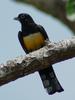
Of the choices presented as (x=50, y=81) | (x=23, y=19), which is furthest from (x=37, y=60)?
(x=23, y=19)

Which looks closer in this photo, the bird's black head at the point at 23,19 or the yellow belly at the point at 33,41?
the yellow belly at the point at 33,41

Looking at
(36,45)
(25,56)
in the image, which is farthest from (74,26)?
(36,45)

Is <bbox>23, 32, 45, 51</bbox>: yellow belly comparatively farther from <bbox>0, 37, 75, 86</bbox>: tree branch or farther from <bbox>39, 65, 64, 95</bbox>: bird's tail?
<bbox>0, 37, 75, 86</bbox>: tree branch

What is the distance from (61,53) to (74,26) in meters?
0.29

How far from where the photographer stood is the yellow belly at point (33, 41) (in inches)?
215

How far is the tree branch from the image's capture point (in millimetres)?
3043

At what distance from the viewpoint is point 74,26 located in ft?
10.3

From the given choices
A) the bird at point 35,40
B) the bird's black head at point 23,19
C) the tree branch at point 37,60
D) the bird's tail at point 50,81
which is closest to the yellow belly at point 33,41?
the bird at point 35,40

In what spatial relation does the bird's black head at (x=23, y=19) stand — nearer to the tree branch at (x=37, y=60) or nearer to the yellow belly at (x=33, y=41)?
the yellow belly at (x=33, y=41)

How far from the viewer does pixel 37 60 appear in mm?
3145

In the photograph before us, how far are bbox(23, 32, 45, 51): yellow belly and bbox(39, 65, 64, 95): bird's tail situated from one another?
0.76m

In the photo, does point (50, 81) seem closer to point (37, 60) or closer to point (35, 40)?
point (35, 40)

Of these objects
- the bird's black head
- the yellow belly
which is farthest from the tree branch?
the bird's black head

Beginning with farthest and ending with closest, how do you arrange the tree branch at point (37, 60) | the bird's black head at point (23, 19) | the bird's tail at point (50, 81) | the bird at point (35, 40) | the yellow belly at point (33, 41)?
1. the bird's black head at point (23, 19)
2. the yellow belly at point (33, 41)
3. the bird at point (35, 40)
4. the bird's tail at point (50, 81)
5. the tree branch at point (37, 60)
